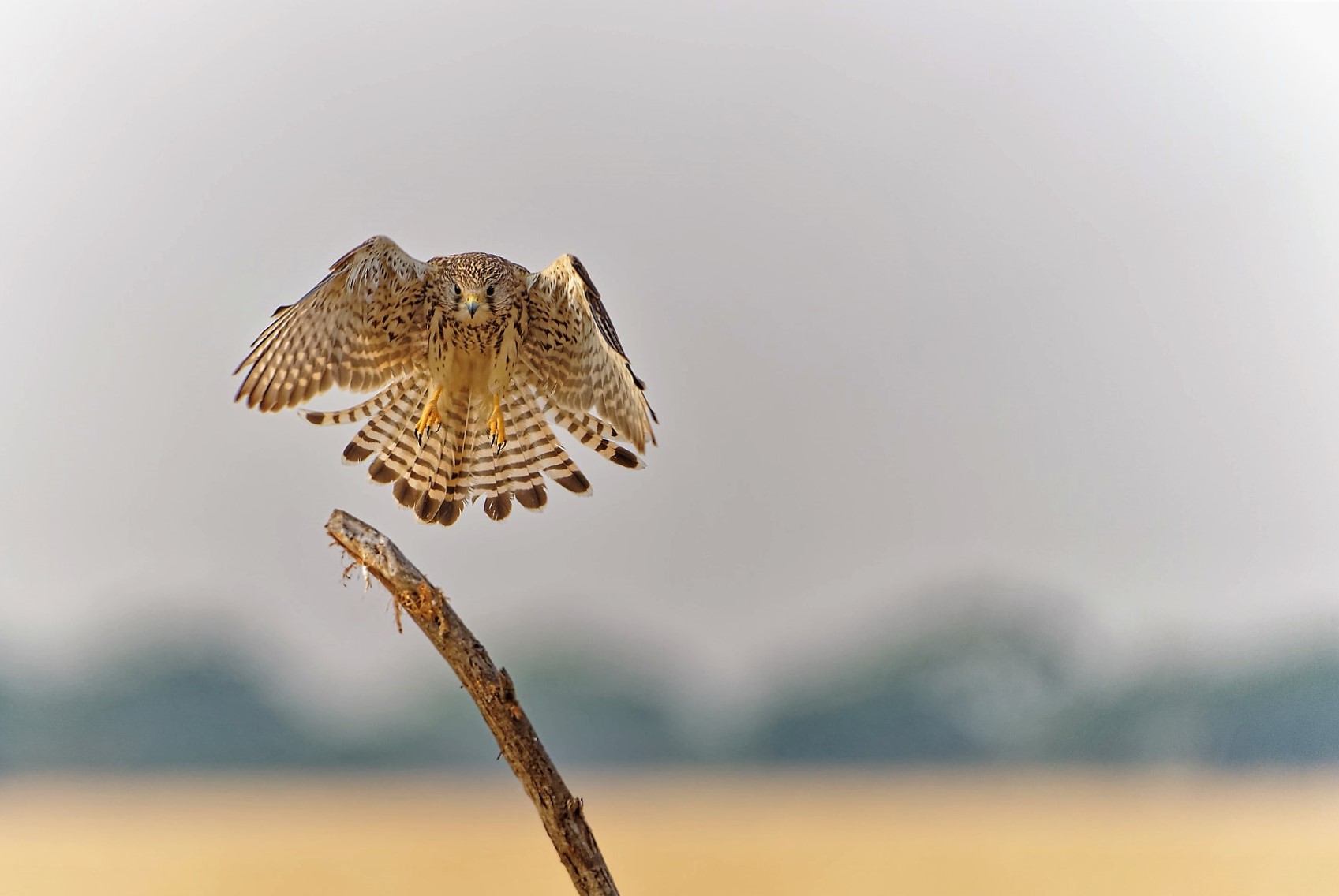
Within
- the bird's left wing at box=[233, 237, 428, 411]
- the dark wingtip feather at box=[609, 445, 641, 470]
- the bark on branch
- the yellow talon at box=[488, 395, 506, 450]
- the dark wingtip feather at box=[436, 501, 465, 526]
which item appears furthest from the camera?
the dark wingtip feather at box=[609, 445, 641, 470]

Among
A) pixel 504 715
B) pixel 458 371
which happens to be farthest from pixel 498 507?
pixel 504 715

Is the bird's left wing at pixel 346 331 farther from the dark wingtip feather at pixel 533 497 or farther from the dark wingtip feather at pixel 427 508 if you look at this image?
the dark wingtip feather at pixel 533 497

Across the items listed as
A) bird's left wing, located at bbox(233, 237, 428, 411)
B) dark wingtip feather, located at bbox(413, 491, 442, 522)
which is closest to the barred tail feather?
dark wingtip feather, located at bbox(413, 491, 442, 522)

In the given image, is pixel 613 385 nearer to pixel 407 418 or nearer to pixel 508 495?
pixel 508 495

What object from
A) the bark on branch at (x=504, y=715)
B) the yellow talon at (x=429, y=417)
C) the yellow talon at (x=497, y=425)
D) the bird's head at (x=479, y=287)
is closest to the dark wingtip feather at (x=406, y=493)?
the yellow talon at (x=429, y=417)

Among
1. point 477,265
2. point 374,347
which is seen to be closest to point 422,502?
point 374,347

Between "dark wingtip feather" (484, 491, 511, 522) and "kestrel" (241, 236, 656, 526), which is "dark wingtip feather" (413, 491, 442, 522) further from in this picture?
"dark wingtip feather" (484, 491, 511, 522)
